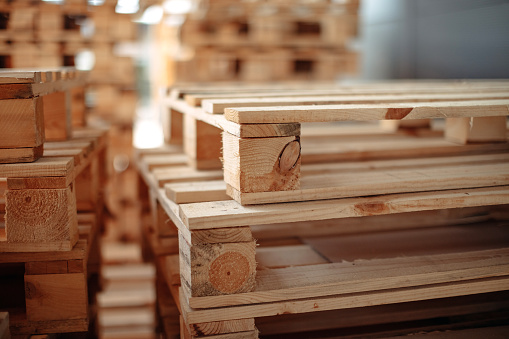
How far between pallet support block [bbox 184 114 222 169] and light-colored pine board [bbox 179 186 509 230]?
0.66 metres

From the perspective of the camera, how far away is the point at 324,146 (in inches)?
120

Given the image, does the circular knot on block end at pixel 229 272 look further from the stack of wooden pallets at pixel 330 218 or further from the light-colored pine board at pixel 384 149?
the light-colored pine board at pixel 384 149

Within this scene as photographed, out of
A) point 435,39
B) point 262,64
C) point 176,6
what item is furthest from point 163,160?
point 435,39

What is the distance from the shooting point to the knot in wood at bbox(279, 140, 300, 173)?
2.04 metres

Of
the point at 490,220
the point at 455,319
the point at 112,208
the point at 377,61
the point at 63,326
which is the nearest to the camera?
the point at 63,326

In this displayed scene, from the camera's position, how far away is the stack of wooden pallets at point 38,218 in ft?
7.14

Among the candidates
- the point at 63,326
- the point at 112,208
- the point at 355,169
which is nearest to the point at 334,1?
the point at 112,208

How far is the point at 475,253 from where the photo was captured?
2.49 meters

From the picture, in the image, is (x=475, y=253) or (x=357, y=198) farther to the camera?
(x=475, y=253)

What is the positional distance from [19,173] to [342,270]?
1321 millimetres

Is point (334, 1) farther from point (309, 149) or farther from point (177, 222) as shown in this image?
point (177, 222)

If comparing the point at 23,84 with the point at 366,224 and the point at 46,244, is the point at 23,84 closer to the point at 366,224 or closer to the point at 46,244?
the point at 46,244

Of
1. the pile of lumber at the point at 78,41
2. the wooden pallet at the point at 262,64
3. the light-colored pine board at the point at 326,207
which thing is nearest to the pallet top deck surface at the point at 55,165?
the light-colored pine board at the point at 326,207

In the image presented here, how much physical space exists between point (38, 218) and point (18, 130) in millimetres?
349
